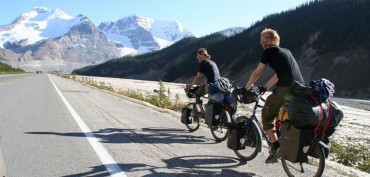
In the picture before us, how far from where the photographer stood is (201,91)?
10172 mm

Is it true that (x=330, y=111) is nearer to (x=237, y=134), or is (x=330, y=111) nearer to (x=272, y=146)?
(x=272, y=146)

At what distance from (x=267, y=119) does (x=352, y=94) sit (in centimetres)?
6624

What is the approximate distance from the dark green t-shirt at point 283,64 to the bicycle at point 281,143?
2.17 feet

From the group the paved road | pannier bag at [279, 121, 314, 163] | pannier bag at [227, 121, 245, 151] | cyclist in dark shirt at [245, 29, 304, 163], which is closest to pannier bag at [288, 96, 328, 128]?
pannier bag at [279, 121, 314, 163]

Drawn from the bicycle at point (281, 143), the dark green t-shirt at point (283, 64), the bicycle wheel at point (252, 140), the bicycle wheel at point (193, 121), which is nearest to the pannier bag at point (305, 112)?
the bicycle at point (281, 143)

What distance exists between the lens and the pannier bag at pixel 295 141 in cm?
573

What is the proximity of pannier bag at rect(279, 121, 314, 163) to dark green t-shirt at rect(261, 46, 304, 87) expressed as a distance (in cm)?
86

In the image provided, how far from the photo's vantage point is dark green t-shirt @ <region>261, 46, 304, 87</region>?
6.56 metres

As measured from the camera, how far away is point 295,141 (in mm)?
5793

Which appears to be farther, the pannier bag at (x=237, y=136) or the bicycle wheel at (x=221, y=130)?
the bicycle wheel at (x=221, y=130)

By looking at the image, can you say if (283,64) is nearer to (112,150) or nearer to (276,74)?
(276,74)

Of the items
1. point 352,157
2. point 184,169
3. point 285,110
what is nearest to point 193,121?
point 352,157

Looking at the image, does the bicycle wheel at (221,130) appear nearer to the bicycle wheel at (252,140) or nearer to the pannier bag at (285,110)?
the bicycle wheel at (252,140)

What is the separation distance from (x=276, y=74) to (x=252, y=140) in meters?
1.38
